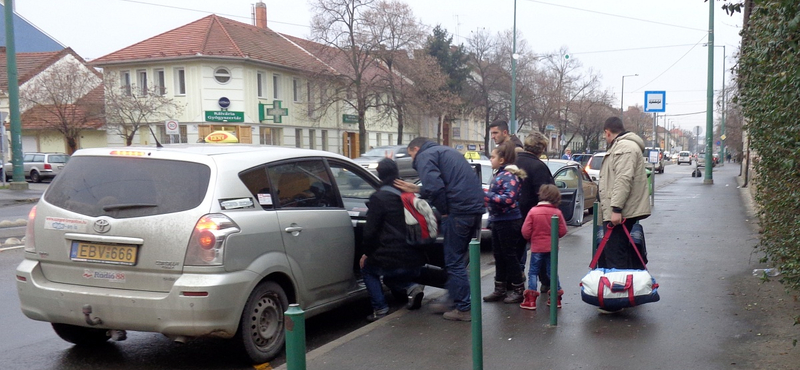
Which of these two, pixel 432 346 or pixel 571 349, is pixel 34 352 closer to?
pixel 432 346

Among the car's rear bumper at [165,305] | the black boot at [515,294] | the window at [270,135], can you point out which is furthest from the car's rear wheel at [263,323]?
the window at [270,135]

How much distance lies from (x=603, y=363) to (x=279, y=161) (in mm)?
2858

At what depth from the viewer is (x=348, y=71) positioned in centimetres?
4097

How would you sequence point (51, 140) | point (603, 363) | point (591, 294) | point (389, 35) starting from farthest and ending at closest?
point (51, 140) < point (389, 35) < point (591, 294) < point (603, 363)

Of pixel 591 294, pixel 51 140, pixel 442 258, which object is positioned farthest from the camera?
pixel 51 140

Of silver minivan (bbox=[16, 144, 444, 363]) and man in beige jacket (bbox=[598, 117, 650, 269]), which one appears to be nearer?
silver minivan (bbox=[16, 144, 444, 363])

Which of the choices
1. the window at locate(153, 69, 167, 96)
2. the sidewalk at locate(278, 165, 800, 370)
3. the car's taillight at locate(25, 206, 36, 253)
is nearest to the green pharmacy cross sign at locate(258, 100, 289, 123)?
the window at locate(153, 69, 167, 96)

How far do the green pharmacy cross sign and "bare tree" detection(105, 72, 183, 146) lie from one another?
4.58 metres

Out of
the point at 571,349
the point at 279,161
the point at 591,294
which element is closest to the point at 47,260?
the point at 279,161

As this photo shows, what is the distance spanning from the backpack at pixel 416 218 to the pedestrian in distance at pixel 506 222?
698 mm

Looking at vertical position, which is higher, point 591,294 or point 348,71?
point 348,71

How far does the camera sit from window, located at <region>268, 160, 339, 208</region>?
5.18 metres

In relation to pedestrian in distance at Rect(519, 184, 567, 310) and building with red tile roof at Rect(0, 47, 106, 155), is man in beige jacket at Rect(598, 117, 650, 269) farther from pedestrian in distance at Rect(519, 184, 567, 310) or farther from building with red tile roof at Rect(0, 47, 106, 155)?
building with red tile roof at Rect(0, 47, 106, 155)

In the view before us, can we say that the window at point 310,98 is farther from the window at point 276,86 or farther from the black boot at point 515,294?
the black boot at point 515,294
